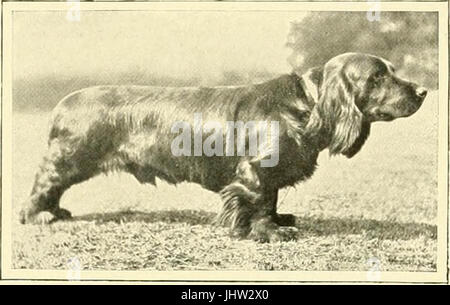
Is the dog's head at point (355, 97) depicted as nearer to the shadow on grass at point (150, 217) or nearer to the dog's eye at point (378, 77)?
the dog's eye at point (378, 77)

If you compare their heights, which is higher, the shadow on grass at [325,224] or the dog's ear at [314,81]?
the dog's ear at [314,81]

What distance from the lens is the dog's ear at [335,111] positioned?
11.9 feet

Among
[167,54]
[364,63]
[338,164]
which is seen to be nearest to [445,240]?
[338,164]

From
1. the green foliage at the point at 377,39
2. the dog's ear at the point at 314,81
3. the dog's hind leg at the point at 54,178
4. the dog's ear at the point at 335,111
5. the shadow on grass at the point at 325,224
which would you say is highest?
the green foliage at the point at 377,39

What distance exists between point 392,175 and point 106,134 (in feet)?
5.71

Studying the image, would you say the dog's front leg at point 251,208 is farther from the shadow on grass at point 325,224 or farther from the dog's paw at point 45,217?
the dog's paw at point 45,217

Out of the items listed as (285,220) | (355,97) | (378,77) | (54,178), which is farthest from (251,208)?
(54,178)

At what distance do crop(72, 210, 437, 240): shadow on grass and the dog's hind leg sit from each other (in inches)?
6.5

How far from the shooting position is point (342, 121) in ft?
11.9

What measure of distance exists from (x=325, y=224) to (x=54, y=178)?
166 centimetres

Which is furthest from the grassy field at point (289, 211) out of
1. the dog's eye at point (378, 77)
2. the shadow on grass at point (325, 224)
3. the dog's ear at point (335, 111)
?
the dog's eye at point (378, 77)

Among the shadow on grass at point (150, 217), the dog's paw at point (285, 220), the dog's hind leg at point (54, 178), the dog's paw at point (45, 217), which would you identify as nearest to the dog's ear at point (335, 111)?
the dog's paw at point (285, 220)

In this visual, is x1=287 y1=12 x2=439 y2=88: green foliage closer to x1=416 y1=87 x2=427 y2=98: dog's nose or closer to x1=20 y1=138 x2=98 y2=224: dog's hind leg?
x1=416 y1=87 x2=427 y2=98: dog's nose

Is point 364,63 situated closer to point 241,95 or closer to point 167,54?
point 241,95
